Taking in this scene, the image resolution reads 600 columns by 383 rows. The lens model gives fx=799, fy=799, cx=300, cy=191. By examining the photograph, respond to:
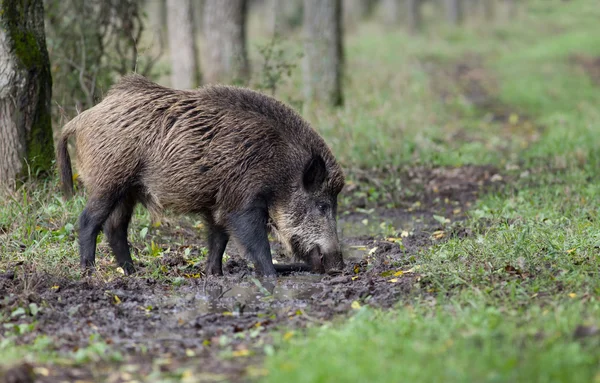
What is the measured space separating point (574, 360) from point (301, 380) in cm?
123

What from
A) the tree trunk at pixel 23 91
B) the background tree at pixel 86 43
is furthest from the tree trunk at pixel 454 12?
the tree trunk at pixel 23 91

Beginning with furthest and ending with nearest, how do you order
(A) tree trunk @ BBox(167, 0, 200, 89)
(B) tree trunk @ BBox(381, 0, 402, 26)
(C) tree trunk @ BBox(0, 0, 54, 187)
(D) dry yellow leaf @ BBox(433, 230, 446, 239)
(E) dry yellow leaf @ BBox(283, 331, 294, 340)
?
(B) tree trunk @ BBox(381, 0, 402, 26) → (A) tree trunk @ BBox(167, 0, 200, 89) → (D) dry yellow leaf @ BBox(433, 230, 446, 239) → (C) tree trunk @ BBox(0, 0, 54, 187) → (E) dry yellow leaf @ BBox(283, 331, 294, 340)

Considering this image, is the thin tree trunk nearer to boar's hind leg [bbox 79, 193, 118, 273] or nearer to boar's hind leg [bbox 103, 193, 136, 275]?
boar's hind leg [bbox 103, 193, 136, 275]

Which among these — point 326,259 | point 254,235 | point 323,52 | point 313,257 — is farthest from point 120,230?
point 323,52

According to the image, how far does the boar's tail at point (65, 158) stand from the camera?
267 inches

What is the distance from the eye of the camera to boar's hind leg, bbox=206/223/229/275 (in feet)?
22.1

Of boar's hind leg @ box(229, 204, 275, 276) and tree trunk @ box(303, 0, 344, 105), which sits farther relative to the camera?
tree trunk @ box(303, 0, 344, 105)

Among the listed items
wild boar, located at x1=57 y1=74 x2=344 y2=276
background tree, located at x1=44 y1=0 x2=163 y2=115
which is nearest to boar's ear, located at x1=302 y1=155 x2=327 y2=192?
wild boar, located at x1=57 y1=74 x2=344 y2=276

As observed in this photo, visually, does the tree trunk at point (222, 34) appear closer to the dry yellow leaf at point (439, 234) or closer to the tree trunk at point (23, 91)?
the tree trunk at point (23, 91)

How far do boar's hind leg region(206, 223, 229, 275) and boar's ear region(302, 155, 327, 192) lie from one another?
0.82 meters

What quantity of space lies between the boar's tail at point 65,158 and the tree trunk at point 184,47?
5915 millimetres

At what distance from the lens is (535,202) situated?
335 inches

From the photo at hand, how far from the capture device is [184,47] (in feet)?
42.4

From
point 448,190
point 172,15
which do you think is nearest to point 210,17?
point 172,15
